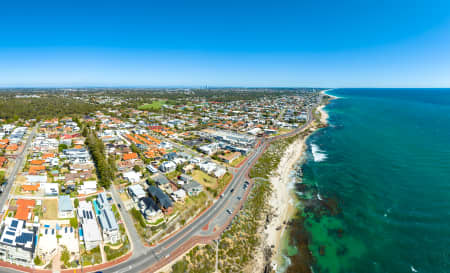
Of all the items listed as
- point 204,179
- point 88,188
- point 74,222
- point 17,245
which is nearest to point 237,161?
point 204,179

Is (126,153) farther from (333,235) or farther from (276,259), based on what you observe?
(333,235)

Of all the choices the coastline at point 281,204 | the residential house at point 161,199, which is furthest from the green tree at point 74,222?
the coastline at point 281,204

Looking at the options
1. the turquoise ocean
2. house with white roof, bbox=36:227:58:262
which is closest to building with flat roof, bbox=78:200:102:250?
house with white roof, bbox=36:227:58:262

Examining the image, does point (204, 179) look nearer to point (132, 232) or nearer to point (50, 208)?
point (132, 232)

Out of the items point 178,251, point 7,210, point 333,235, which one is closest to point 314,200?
point 333,235

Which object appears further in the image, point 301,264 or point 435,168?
point 435,168

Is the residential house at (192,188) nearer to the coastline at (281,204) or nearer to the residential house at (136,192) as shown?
the residential house at (136,192)
